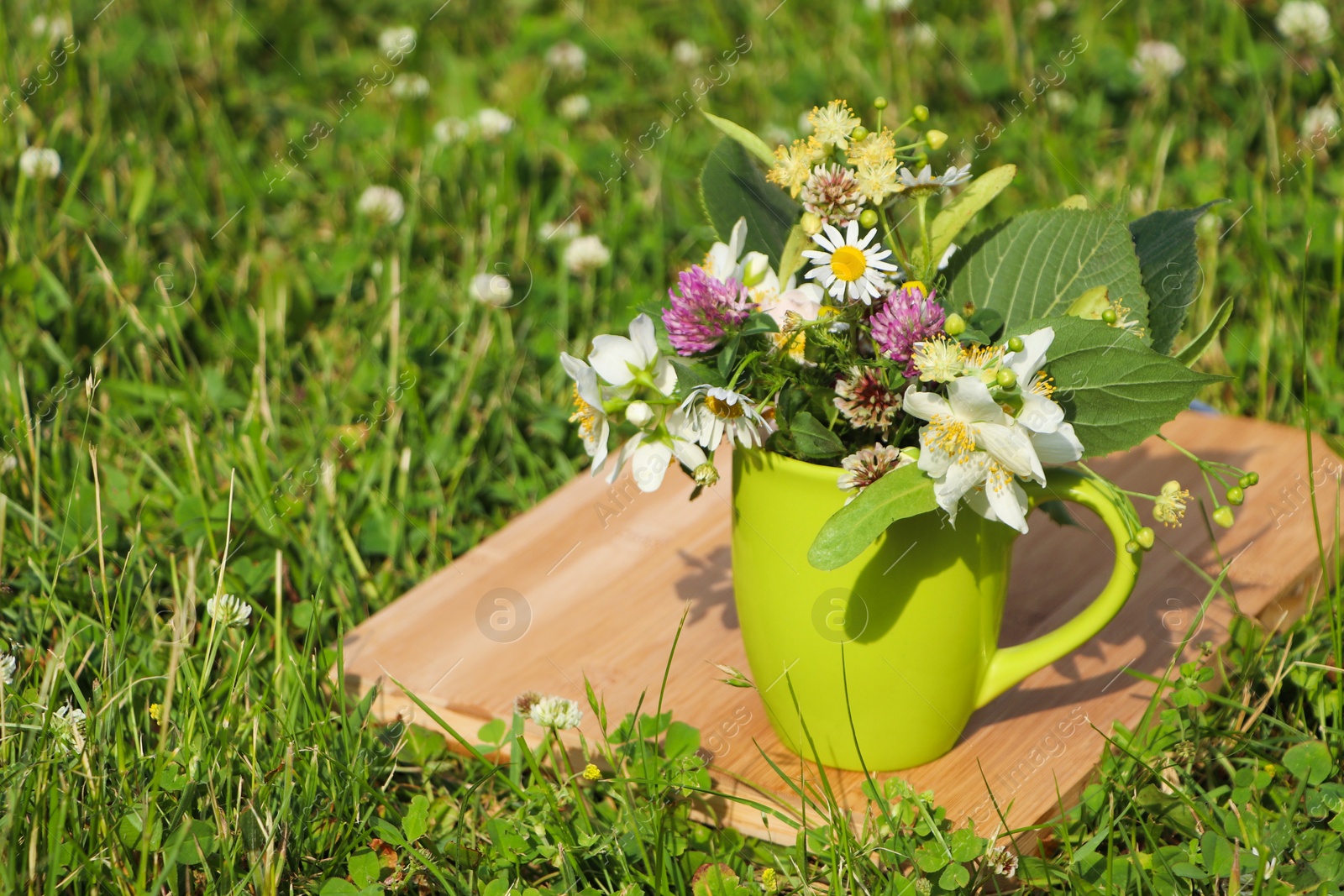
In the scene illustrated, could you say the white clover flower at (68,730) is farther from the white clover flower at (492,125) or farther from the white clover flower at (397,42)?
the white clover flower at (397,42)

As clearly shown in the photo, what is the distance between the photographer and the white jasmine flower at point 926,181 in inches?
31.9

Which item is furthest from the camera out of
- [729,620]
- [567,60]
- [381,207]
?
[567,60]

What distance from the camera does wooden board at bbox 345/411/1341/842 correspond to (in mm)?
985

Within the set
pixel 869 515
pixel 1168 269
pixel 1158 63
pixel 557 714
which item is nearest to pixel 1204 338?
pixel 1168 269

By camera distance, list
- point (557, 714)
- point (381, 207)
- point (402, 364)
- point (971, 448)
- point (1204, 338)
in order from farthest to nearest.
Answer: point (381, 207) < point (402, 364) < point (557, 714) < point (1204, 338) < point (971, 448)

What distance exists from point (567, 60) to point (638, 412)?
1.71 m

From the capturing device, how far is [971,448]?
752mm

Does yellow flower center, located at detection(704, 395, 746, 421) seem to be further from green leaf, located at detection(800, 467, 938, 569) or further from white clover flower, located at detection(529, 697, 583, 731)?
white clover flower, located at detection(529, 697, 583, 731)

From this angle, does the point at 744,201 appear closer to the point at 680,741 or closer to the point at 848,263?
the point at 848,263

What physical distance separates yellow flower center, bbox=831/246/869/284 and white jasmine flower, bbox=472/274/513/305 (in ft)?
3.26

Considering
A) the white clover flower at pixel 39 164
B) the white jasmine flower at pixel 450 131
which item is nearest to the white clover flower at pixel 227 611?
the white clover flower at pixel 39 164

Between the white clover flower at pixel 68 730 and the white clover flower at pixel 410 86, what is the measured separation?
141cm

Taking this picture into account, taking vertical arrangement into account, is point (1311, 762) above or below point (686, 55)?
below

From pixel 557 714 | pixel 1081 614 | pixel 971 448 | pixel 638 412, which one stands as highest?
pixel 638 412
